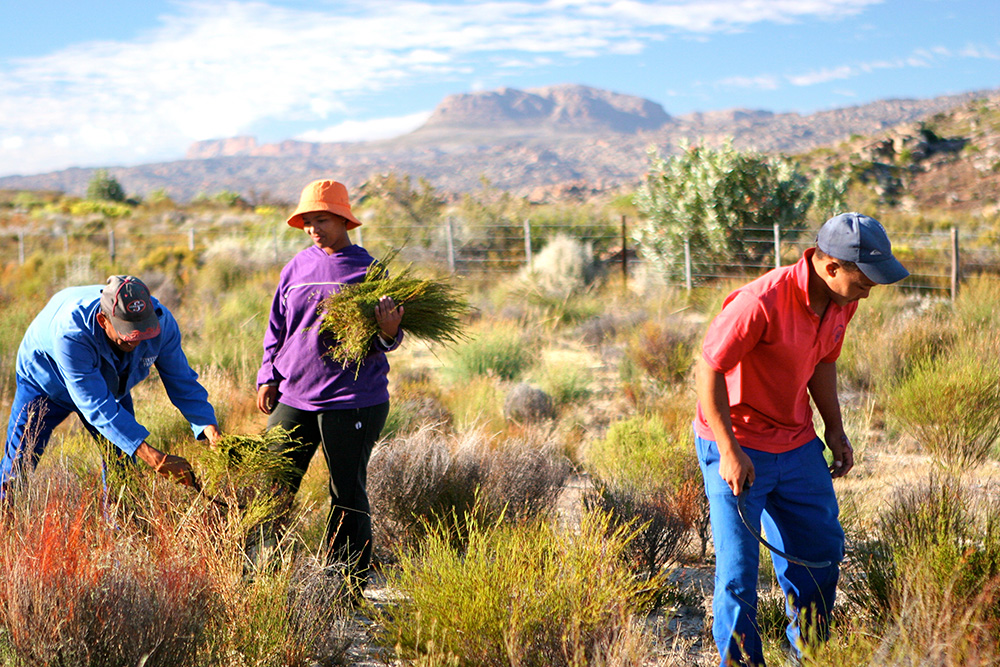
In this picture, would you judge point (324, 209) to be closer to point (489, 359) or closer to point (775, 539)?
point (775, 539)

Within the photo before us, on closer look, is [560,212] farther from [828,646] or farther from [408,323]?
[828,646]

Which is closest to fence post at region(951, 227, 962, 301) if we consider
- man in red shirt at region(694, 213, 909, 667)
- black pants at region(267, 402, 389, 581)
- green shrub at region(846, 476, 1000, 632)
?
green shrub at region(846, 476, 1000, 632)

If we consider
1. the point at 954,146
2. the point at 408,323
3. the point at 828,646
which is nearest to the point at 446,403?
the point at 408,323

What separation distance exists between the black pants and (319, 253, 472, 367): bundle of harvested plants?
251 millimetres

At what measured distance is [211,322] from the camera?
9414mm

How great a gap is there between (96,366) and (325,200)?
3.85 feet

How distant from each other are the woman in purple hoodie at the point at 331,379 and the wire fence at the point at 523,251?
10413mm

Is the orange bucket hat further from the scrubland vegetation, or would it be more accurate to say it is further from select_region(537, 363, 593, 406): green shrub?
select_region(537, 363, 593, 406): green shrub

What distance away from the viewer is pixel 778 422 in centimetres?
267

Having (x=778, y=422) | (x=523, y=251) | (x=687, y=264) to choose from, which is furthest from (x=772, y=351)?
(x=523, y=251)

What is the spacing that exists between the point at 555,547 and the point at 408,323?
1.42 meters

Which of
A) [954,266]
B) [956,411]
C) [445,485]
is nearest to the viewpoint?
[445,485]

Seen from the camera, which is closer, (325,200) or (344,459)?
(344,459)

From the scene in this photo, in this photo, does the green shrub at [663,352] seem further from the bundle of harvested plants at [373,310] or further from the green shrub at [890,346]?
the bundle of harvested plants at [373,310]
